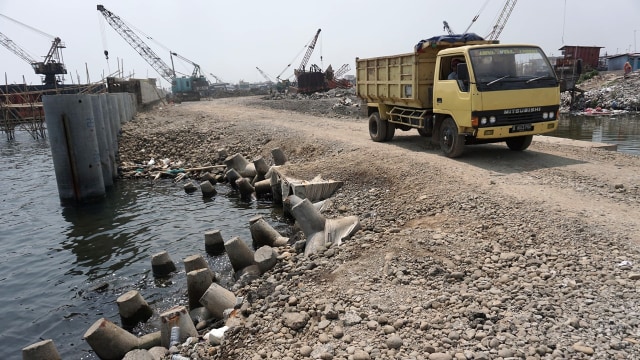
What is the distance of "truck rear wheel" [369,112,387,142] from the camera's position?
13.4 m

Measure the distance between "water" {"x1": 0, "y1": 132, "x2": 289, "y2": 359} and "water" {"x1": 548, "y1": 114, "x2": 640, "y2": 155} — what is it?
15.7 metres

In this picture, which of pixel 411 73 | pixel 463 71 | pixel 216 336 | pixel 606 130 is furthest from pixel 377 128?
pixel 606 130

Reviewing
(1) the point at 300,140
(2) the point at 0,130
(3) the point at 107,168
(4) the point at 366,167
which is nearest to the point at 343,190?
(4) the point at 366,167

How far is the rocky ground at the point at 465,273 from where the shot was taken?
3.95m

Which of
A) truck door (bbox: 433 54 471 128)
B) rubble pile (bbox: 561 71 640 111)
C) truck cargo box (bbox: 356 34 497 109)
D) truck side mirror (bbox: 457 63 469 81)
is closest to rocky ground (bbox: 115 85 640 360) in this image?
truck door (bbox: 433 54 471 128)

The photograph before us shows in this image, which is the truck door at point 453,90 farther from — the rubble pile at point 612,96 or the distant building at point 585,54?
the distant building at point 585,54

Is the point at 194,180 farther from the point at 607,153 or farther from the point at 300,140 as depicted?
the point at 607,153

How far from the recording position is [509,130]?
904cm

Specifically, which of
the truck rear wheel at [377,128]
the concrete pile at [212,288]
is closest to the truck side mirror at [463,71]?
the concrete pile at [212,288]

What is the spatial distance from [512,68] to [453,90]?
1.28 meters

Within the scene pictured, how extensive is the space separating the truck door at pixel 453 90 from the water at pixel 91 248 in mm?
4683

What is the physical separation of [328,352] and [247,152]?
13216mm

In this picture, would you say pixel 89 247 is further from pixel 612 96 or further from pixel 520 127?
pixel 612 96

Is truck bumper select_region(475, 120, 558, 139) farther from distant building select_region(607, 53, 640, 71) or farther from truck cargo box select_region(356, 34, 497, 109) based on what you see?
distant building select_region(607, 53, 640, 71)
